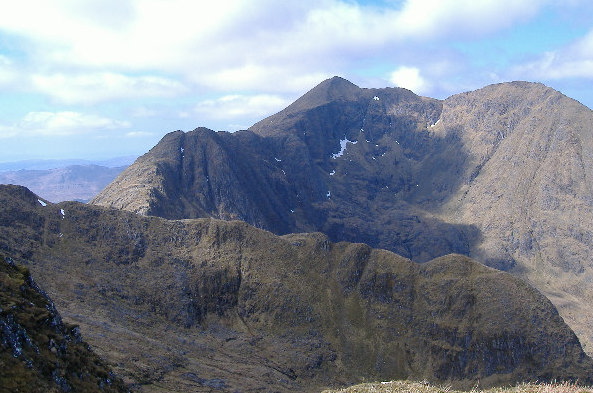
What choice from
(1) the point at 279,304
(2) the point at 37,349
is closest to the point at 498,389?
(2) the point at 37,349

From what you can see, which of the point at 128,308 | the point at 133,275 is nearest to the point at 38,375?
the point at 128,308

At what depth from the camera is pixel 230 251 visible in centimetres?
17038

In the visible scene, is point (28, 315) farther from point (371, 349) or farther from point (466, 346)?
point (466, 346)

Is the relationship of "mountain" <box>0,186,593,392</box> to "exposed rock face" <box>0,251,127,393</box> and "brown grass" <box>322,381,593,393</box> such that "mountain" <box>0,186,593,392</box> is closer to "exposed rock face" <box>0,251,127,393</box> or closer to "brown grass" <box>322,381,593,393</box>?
"exposed rock face" <box>0,251,127,393</box>

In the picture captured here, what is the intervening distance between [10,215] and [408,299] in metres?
125

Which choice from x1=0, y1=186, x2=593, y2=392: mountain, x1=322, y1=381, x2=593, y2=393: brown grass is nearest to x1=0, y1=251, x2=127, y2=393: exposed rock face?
x1=322, y1=381, x2=593, y2=393: brown grass

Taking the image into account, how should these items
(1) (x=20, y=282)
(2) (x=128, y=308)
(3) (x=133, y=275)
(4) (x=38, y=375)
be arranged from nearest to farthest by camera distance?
(4) (x=38, y=375)
(1) (x=20, y=282)
(2) (x=128, y=308)
(3) (x=133, y=275)

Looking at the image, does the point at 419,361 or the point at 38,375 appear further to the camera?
the point at 419,361

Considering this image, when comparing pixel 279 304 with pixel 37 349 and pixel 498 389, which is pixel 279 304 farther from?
pixel 498 389

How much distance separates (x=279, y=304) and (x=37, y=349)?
114399 mm

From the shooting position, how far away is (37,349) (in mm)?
46438

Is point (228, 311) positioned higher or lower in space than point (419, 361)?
higher

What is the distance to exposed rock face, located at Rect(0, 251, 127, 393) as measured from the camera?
133 feet

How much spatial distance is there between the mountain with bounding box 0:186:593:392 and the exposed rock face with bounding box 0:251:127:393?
209 ft
